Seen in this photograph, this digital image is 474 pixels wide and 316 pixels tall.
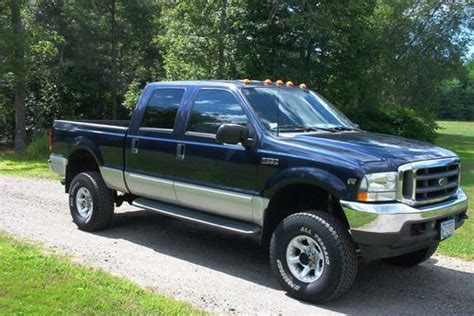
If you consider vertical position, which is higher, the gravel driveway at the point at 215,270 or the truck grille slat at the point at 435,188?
the truck grille slat at the point at 435,188

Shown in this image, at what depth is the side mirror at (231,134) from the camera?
555cm

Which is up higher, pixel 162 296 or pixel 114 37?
pixel 114 37

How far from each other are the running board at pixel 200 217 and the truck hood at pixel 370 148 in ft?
3.43

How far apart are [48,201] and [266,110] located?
17.8ft

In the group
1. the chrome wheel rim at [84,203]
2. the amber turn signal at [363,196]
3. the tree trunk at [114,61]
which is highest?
the tree trunk at [114,61]

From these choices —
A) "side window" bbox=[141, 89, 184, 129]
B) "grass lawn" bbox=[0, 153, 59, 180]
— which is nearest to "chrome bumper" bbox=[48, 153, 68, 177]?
"side window" bbox=[141, 89, 184, 129]

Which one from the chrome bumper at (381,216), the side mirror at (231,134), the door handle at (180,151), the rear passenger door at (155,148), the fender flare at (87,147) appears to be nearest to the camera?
the chrome bumper at (381,216)

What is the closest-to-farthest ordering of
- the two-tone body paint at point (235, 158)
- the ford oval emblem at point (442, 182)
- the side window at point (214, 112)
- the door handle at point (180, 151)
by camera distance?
the two-tone body paint at point (235, 158) < the ford oval emblem at point (442, 182) < the side window at point (214, 112) < the door handle at point (180, 151)

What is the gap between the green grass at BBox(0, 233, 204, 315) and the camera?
4676 millimetres

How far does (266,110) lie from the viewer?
6078 mm

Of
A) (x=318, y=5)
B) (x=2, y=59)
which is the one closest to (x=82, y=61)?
(x=2, y=59)

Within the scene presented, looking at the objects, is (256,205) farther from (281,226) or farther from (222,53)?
(222,53)

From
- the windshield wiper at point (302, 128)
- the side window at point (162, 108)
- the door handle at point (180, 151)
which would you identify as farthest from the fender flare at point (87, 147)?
the windshield wiper at point (302, 128)

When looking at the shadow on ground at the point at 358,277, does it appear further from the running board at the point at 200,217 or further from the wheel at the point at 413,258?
the running board at the point at 200,217
